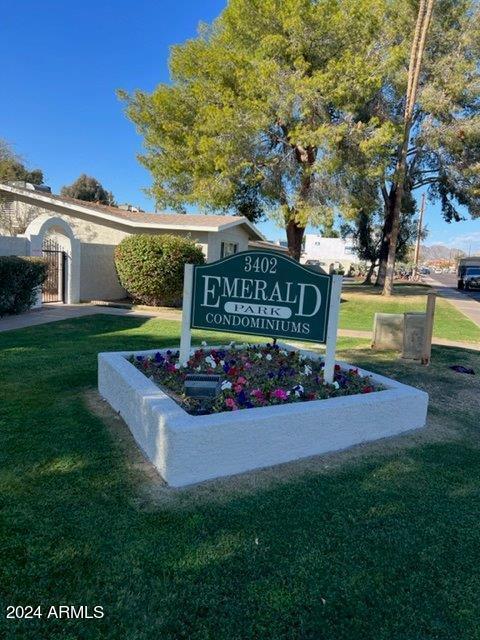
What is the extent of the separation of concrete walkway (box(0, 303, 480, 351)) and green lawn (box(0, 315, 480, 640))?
20.1 feet

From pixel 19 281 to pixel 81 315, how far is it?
1.63m

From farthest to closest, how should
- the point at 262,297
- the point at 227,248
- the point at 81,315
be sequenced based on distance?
the point at 227,248 < the point at 81,315 < the point at 262,297

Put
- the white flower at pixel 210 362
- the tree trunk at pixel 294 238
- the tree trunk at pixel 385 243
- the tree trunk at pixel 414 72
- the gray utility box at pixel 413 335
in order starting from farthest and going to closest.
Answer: the tree trunk at pixel 385 243
the tree trunk at pixel 294 238
the tree trunk at pixel 414 72
the gray utility box at pixel 413 335
the white flower at pixel 210 362

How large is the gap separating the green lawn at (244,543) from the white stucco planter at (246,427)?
138 millimetres

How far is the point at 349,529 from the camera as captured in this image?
292 cm

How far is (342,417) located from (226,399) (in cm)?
103

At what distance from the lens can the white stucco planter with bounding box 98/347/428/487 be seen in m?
3.33

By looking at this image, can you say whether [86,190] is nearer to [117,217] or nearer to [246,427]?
[117,217]

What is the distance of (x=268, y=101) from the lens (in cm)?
1884

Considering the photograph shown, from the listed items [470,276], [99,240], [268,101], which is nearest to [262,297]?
[99,240]

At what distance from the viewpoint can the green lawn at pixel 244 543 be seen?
2188mm

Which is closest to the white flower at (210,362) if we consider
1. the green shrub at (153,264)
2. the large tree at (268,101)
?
the green shrub at (153,264)

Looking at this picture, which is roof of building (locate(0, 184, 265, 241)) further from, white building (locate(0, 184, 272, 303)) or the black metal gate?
the black metal gate

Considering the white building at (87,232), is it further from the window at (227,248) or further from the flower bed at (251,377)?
the flower bed at (251,377)
